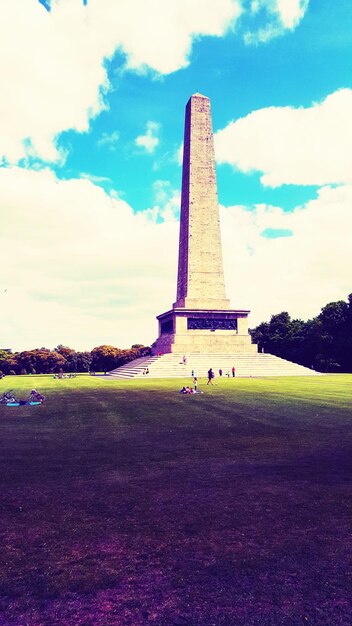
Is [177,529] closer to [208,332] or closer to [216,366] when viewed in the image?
[216,366]

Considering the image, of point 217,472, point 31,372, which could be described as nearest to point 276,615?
point 217,472

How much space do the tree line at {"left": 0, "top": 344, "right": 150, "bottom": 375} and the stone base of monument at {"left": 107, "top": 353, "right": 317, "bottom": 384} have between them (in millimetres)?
27857

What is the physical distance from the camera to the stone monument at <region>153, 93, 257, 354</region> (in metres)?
54.7

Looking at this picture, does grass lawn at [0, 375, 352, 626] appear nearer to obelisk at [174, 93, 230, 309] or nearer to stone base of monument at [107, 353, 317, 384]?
stone base of monument at [107, 353, 317, 384]

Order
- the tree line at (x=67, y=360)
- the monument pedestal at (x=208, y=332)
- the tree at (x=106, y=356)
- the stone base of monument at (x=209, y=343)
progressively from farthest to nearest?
the tree line at (x=67, y=360), the tree at (x=106, y=356), the monument pedestal at (x=208, y=332), the stone base of monument at (x=209, y=343)

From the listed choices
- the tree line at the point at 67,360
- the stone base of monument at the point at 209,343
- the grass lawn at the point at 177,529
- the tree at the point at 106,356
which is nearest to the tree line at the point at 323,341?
the stone base of monument at the point at 209,343

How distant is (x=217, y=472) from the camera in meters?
8.66

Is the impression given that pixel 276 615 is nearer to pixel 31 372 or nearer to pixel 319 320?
pixel 319 320

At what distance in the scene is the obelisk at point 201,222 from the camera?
180 feet

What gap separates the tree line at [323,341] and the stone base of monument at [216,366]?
13.5 metres

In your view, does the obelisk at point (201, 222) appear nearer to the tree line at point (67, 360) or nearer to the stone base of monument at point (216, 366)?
the stone base of monument at point (216, 366)

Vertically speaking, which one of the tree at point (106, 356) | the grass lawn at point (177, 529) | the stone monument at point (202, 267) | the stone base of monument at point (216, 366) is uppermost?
the stone monument at point (202, 267)

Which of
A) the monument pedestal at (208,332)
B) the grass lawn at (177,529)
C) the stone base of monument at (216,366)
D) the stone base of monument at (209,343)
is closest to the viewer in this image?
the grass lawn at (177,529)

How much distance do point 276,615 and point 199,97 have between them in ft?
200
